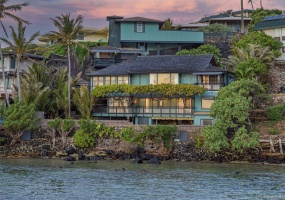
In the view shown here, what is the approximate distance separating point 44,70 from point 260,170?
2949cm

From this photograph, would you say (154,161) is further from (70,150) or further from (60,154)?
(60,154)

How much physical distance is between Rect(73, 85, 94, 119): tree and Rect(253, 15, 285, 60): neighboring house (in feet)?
87.2

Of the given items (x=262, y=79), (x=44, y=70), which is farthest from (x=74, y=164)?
(x=262, y=79)

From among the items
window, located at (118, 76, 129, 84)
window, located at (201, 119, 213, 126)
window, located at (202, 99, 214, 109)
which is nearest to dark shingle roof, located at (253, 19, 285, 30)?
window, located at (202, 99, 214, 109)

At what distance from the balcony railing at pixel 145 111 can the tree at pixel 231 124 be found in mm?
6978

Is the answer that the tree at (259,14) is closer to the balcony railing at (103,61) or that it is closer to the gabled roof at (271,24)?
the gabled roof at (271,24)

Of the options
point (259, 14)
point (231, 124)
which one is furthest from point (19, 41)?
point (259, 14)

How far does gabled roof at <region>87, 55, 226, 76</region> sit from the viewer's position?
215 ft

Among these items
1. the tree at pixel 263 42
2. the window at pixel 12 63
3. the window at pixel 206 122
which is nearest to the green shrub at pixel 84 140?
the window at pixel 206 122

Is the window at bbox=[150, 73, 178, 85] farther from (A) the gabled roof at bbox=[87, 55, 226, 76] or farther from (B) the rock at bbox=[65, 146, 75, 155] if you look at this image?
(B) the rock at bbox=[65, 146, 75, 155]

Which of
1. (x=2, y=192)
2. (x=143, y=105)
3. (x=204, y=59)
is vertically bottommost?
(x=2, y=192)

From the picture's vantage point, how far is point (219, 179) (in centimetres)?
4566

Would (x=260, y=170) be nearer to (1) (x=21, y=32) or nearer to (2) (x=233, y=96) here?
(2) (x=233, y=96)

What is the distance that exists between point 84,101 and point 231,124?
17864 millimetres
